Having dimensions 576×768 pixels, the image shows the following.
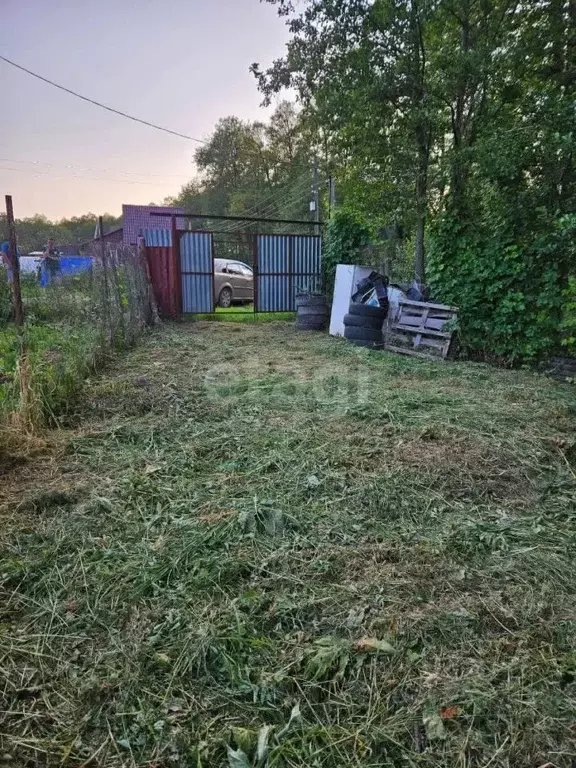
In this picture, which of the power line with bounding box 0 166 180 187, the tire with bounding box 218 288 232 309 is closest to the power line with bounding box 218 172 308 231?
the power line with bounding box 0 166 180 187

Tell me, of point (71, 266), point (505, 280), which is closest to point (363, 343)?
point (505, 280)

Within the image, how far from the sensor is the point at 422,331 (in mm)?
6918

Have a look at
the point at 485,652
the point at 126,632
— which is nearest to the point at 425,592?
the point at 485,652

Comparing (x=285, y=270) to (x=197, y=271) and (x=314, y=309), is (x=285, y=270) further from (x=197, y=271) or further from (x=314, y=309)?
(x=197, y=271)

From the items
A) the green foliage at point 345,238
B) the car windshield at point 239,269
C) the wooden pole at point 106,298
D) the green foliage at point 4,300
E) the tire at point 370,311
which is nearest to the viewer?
the wooden pole at point 106,298

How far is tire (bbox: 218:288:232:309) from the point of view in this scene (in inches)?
481

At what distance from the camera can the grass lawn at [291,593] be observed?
136 centimetres

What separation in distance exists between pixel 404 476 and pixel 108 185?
26540mm

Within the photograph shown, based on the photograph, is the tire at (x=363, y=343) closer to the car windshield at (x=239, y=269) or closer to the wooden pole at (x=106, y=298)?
the wooden pole at (x=106, y=298)

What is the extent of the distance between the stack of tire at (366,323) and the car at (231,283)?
5248 millimetres

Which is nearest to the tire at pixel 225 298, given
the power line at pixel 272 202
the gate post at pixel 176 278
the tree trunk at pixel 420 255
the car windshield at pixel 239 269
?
the car windshield at pixel 239 269

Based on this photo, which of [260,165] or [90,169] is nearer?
[90,169]

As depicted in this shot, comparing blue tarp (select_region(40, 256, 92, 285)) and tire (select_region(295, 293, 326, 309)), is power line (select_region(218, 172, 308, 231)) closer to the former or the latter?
blue tarp (select_region(40, 256, 92, 285))

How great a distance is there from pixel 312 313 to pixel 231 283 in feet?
13.0
